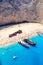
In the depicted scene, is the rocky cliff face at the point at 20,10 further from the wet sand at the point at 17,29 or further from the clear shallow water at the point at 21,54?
the clear shallow water at the point at 21,54

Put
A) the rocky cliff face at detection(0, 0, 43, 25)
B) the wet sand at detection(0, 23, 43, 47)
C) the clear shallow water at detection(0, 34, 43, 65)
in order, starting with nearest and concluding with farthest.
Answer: the clear shallow water at detection(0, 34, 43, 65) < the wet sand at detection(0, 23, 43, 47) < the rocky cliff face at detection(0, 0, 43, 25)

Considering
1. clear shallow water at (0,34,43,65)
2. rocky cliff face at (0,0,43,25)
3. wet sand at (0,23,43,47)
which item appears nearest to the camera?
clear shallow water at (0,34,43,65)

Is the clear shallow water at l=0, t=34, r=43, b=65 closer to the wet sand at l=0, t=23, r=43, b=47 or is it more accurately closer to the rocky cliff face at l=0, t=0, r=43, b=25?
the wet sand at l=0, t=23, r=43, b=47

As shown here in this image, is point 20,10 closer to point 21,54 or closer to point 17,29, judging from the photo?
point 17,29

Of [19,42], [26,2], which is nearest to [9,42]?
[19,42]

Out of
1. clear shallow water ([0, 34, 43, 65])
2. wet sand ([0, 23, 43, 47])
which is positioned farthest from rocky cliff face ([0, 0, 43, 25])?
clear shallow water ([0, 34, 43, 65])

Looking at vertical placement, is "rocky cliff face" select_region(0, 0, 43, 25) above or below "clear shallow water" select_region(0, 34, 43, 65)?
above

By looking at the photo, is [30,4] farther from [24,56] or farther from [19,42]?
[24,56]
